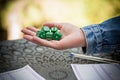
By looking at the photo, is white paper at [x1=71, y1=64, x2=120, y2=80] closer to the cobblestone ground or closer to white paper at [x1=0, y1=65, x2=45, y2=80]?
the cobblestone ground

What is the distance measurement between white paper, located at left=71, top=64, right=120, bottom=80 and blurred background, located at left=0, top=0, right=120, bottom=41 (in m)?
0.81

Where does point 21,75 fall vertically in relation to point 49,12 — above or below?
below

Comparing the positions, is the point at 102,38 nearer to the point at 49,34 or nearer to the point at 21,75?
the point at 49,34

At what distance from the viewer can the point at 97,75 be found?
94 centimetres

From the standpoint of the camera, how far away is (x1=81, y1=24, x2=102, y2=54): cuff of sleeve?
107cm

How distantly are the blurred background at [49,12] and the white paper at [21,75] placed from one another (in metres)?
0.76

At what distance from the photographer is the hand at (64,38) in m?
1.02

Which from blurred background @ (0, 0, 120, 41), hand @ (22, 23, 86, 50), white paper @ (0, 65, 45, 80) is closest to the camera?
white paper @ (0, 65, 45, 80)

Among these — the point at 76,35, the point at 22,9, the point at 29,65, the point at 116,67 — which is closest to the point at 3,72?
the point at 29,65

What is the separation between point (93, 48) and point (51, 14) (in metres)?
0.81

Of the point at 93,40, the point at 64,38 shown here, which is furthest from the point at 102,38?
the point at 64,38

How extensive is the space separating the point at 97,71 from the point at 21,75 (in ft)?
0.98

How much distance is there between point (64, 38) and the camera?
3.41ft

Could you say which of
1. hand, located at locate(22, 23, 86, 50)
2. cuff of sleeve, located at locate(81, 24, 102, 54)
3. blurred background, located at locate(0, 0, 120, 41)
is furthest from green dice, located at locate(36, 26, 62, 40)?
blurred background, located at locate(0, 0, 120, 41)
